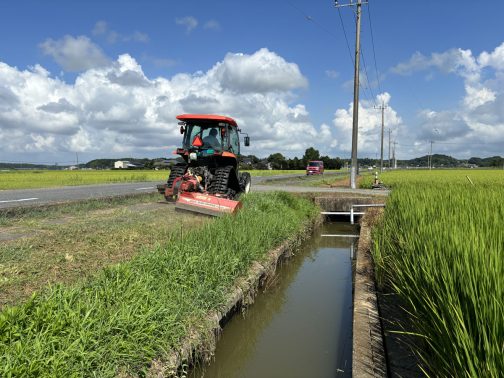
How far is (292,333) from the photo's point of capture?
4559mm

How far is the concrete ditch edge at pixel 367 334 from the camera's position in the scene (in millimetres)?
2791

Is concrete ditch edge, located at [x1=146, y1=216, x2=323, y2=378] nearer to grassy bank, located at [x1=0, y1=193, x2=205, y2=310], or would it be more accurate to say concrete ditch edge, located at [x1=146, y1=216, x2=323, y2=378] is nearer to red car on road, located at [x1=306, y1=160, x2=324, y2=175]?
grassy bank, located at [x1=0, y1=193, x2=205, y2=310]

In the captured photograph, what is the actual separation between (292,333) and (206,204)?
13.9ft

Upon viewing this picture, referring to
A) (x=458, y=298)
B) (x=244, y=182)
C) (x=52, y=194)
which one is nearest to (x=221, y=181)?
(x=244, y=182)

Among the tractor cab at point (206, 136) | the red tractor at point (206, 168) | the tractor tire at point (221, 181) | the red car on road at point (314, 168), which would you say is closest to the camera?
the red tractor at point (206, 168)

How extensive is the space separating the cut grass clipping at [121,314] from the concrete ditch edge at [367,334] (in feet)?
4.30

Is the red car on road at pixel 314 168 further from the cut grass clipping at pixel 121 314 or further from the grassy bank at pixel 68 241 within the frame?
the cut grass clipping at pixel 121 314

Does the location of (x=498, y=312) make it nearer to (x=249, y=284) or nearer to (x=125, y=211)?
(x=249, y=284)

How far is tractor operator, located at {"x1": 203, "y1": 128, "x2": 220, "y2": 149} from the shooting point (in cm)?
978

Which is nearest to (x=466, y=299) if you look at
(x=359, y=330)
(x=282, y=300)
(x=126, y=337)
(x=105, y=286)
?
(x=359, y=330)

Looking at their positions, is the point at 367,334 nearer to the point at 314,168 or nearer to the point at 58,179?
the point at 58,179

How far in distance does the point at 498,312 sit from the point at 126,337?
2297 mm

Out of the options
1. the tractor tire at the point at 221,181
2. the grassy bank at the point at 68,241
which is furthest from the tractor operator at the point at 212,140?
the grassy bank at the point at 68,241

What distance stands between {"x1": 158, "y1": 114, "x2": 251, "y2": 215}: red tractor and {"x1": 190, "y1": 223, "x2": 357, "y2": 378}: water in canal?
2.24m
